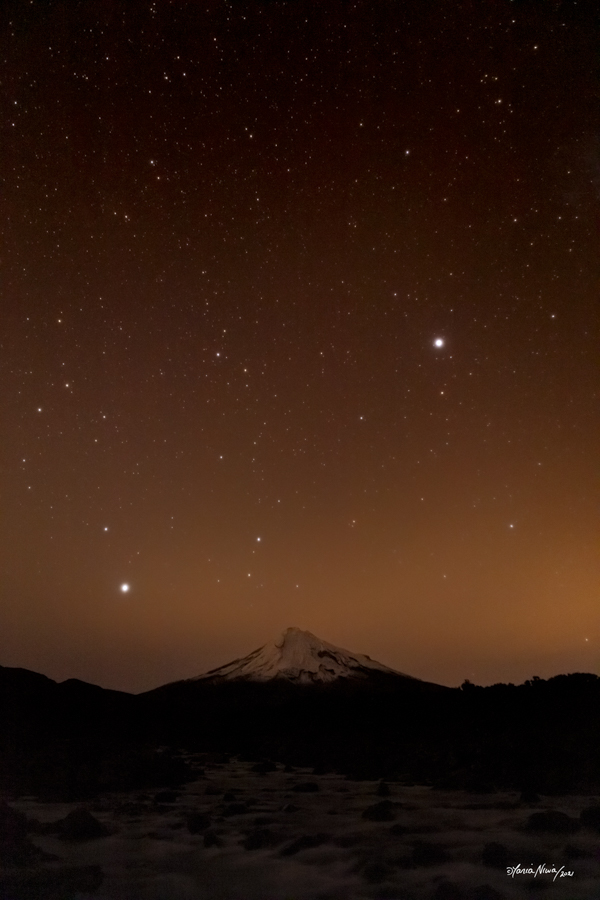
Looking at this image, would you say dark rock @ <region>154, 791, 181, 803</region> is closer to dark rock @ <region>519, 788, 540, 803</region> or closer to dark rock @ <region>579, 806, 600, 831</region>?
dark rock @ <region>519, 788, 540, 803</region>

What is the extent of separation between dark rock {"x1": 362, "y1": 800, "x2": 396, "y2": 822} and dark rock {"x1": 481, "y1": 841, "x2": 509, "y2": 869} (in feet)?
2.94

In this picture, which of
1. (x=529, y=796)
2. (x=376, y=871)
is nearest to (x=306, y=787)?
(x=376, y=871)

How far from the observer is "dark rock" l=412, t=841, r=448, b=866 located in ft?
16.9

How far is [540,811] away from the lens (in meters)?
5.84

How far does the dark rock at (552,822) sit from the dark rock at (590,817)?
0.07 meters

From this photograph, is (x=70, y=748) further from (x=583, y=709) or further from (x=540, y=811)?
(x=583, y=709)

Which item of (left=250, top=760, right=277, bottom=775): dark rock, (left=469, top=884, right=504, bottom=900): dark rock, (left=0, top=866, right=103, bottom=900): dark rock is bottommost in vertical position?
(left=469, top=884, right=504, bottom=900): dark rock

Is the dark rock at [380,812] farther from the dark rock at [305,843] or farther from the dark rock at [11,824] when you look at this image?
the dark rock at [11,824]

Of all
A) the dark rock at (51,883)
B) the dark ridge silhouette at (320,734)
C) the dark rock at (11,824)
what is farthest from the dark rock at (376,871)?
the dark rock at (11,824)

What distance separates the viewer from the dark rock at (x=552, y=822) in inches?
218

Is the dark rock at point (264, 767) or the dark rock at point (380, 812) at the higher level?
the dark rock at point (264, 767)

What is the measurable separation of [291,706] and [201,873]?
543 centimetres

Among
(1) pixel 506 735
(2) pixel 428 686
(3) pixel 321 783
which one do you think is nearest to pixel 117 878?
(3) pixel 321 783

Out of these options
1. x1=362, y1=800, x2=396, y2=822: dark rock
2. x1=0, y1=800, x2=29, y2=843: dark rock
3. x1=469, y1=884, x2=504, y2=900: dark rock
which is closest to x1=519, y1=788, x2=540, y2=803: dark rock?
x1=362, y1=800, x2=396, y2=822: dark rock
